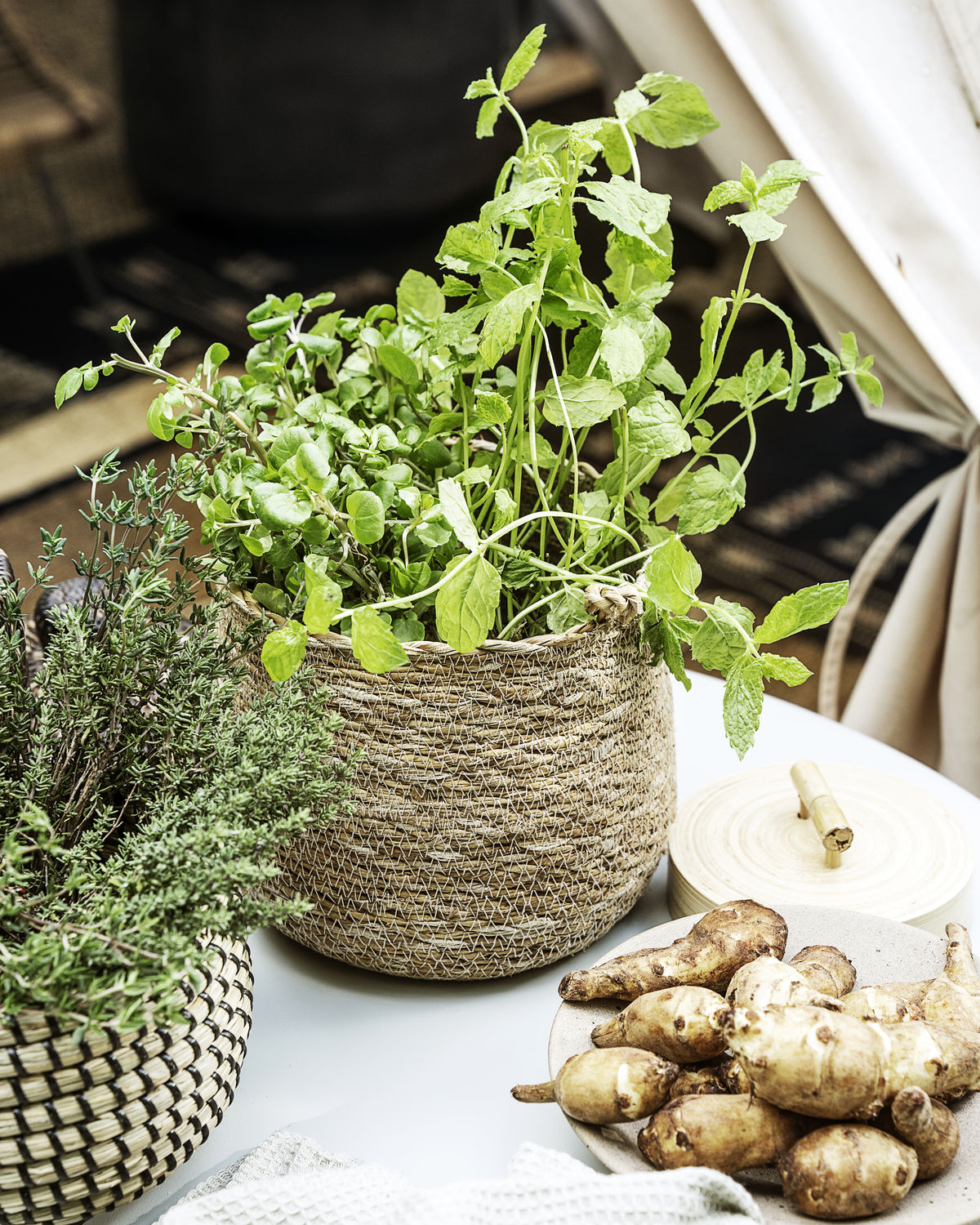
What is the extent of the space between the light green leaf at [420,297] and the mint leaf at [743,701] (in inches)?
11.9

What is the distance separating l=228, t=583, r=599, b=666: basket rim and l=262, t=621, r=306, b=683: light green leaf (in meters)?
0.03

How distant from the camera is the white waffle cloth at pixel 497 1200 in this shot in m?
0.52

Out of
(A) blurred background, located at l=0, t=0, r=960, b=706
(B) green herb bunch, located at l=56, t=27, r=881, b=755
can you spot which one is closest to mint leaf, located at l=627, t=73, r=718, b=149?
(B) green herb bunch, located at l=56, t=27, r=881, b=755

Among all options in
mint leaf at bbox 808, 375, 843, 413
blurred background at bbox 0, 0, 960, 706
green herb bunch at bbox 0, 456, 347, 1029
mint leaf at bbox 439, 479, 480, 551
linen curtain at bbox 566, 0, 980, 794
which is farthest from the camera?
blurred background at bbox 0, 0, 960, 706

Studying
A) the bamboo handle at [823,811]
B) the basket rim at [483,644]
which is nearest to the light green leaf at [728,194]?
the basket rim at [483,644]

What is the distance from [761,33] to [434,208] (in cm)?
256

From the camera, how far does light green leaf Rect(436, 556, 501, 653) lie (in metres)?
0.59

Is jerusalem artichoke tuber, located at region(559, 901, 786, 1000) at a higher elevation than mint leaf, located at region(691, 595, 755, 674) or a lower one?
lower

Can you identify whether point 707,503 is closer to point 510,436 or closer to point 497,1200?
point 510,436

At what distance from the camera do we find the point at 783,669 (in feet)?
2.08

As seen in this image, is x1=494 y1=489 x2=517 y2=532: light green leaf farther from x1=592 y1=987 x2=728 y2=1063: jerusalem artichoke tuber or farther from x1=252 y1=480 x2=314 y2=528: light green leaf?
x1=592 y1=987 x2=728 y2=1063: jerusalem artichoke tuber

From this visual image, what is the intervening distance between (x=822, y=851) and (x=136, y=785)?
1.36ft

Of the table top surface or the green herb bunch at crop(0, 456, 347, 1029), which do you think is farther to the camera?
the table top surface

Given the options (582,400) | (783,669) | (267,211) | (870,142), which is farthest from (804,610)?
(267,211)
